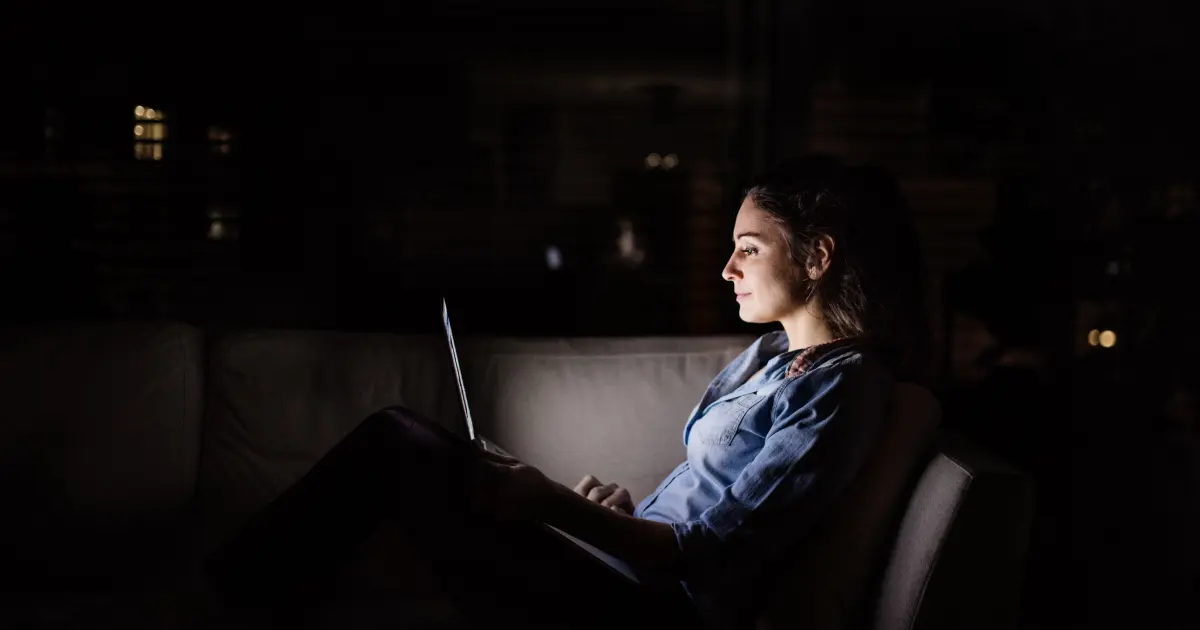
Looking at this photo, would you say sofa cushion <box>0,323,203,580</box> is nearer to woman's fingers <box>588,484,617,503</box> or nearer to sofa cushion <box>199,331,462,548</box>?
sofa cushion <box>199,331,462,548</box>

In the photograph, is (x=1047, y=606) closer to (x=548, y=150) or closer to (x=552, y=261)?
(x=552, y=261)

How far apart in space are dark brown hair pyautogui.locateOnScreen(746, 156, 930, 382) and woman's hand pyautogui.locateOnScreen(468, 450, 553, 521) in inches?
22.3

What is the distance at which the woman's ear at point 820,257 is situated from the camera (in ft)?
5.19

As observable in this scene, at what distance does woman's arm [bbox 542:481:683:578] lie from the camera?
1.39 metres

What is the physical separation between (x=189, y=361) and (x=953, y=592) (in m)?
1.58

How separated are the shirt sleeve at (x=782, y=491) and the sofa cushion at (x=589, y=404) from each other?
66 cm

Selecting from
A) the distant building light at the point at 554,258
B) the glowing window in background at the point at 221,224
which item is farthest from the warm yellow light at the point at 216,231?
the distant building light at the point at 554,258

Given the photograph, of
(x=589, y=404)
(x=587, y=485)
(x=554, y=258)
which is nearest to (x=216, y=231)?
(x=554, y=258)

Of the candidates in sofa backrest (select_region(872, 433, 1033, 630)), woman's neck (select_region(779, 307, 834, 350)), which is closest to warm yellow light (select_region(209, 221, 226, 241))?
woman's neck (select_region(779, 307, 834, 350))

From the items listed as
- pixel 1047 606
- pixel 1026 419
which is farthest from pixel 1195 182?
pixel 1047 606

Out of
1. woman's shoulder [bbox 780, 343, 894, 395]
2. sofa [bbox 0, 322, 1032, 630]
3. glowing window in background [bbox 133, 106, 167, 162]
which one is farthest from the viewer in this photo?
glowing window in background [bbox 133, 106, 167, 162]

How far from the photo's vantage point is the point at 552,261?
2.87m

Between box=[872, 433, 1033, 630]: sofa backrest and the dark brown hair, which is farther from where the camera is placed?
the dark brown hair

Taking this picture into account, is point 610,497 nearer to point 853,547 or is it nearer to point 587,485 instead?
point 587,485
